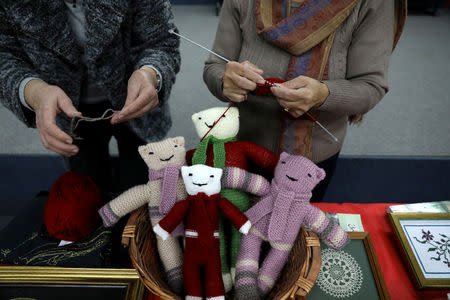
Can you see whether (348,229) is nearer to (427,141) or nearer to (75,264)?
(75,264)

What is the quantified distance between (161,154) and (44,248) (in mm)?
376

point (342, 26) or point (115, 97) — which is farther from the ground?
point (342, 26)

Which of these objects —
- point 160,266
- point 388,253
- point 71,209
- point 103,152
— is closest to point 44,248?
point 71,209

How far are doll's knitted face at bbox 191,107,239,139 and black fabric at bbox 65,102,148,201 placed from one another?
1.10ft

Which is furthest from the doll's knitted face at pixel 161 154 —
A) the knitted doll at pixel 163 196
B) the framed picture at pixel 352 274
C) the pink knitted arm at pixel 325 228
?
the framed picture at pixel 352 274

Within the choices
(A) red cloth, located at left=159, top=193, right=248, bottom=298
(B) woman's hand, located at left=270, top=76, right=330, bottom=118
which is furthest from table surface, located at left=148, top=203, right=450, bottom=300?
(B) woman's hand, located at left=270, top=76, right=330, bottom=118

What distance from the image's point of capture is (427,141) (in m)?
1.71

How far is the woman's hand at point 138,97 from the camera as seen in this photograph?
658mm

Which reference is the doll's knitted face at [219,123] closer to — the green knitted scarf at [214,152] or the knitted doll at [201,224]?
the green knitted scarf at [214,152]

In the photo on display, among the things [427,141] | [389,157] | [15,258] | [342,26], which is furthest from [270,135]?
[427,141]

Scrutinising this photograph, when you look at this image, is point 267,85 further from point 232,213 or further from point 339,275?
point 339,275

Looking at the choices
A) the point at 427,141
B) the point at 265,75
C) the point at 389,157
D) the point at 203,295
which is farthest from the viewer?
the point at 427,141

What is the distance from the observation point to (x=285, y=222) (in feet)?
2.13

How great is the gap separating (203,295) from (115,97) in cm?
57
